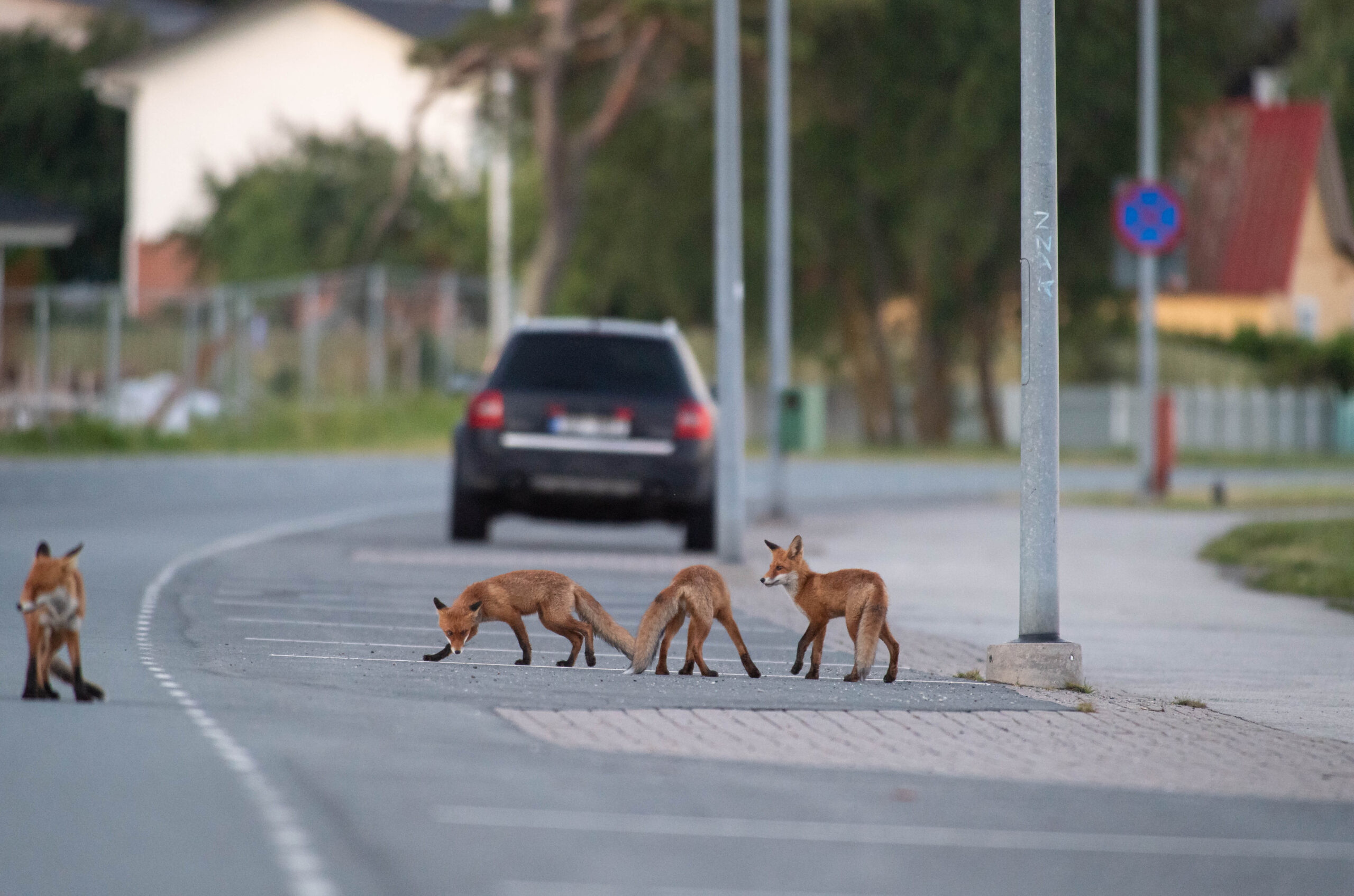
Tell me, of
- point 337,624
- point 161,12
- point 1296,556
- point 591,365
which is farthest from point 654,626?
point 161,12

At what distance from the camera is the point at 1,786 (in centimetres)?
732

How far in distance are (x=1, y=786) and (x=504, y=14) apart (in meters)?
32.8

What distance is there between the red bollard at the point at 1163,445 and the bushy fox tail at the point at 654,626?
17947 mm

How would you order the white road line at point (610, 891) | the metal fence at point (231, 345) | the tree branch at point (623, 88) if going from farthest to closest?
A: the tree branch at point (623, 88), the metal fence at point (231, 345), the white road line at point (610, 891)

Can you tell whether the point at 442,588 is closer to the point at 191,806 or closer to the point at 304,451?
the point at 191,806

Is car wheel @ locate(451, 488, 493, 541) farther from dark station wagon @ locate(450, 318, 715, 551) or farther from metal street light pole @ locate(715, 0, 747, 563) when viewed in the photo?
metal street light pole @ locate(715, 0, 747, 563)

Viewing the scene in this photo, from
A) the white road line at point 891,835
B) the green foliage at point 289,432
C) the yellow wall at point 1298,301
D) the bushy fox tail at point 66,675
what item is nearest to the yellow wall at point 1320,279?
the yellow wall at point 1298,301

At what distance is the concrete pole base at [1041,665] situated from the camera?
10648mm

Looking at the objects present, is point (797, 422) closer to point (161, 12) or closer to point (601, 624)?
point (601, 624)

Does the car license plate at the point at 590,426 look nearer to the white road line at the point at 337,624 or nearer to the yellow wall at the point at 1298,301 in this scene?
the white road line at the point at 337,624

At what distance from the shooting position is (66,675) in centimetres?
883

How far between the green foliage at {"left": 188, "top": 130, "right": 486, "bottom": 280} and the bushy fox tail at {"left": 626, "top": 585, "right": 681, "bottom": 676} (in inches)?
Answer: 1737

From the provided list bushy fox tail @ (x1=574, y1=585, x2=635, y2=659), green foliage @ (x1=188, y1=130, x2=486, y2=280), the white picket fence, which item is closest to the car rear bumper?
bushy fox tail @ (x1=574, y1=585, x2=635, y2=659)

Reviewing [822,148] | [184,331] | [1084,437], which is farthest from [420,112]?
[1084,437]
